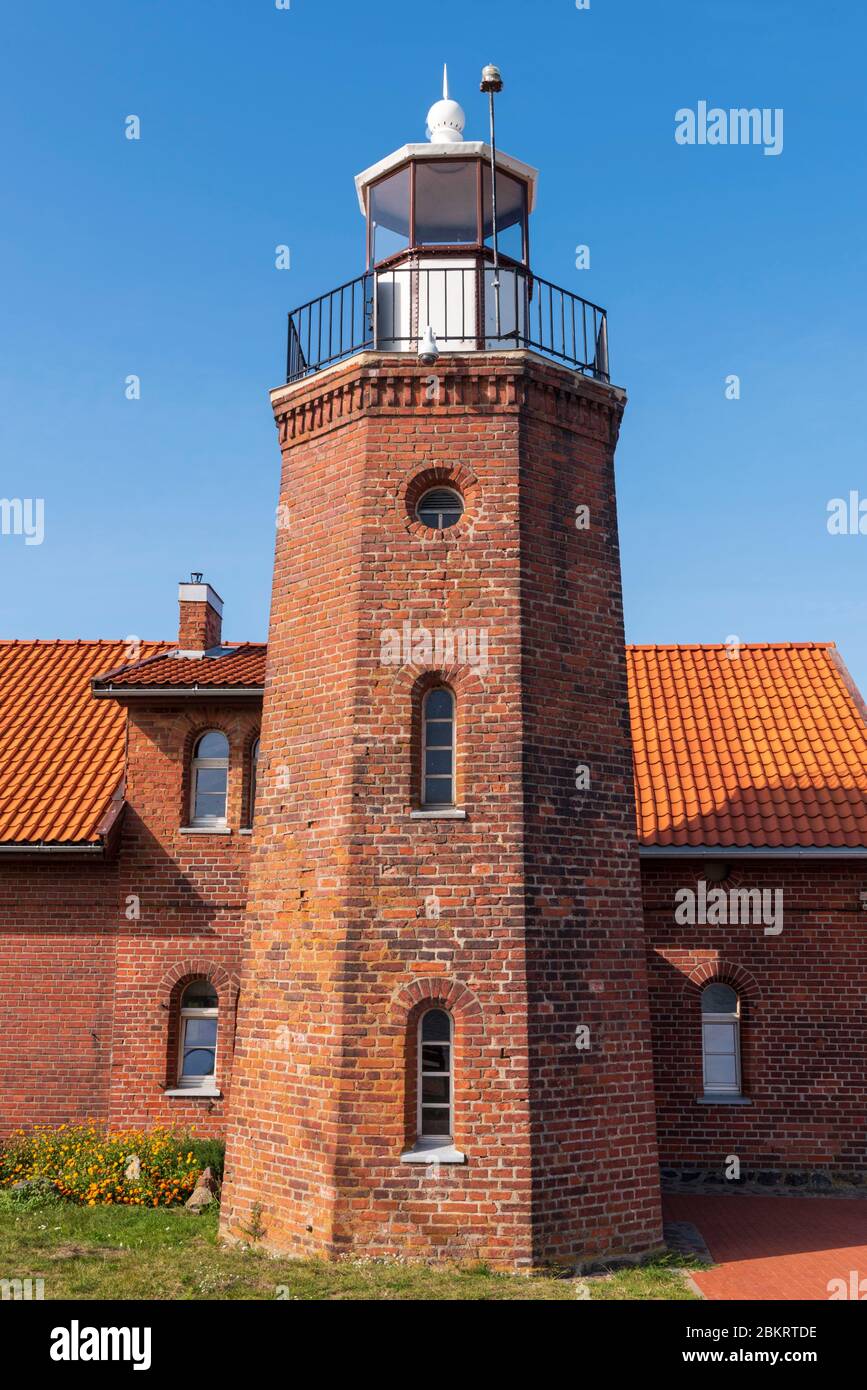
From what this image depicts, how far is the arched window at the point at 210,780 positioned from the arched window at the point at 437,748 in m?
4.37

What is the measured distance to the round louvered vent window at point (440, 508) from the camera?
1041 centimetres

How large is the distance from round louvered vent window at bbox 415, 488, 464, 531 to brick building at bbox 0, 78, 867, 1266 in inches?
1.2

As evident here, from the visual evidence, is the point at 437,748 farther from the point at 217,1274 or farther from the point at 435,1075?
the point at 217,1274

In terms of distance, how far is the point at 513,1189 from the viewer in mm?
9070

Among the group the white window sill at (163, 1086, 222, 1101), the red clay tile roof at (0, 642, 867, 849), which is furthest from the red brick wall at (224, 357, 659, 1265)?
the red clay tile roof at (0, 642, 867, 849)

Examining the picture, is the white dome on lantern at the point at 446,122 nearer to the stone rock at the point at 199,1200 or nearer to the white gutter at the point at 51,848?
the white gutter at the point at 51,848

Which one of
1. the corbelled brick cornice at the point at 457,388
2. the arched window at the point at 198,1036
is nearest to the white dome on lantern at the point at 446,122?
the corbelled brick cornice at the point at 457,388

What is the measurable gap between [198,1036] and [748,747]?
26.7 ft

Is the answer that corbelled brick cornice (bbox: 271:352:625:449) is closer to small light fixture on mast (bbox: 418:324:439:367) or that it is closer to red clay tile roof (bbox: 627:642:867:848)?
small light fixture on mast (bbox: 418:324:439:367)

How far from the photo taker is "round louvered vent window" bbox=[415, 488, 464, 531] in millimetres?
10406

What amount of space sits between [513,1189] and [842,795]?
7189 millimetres

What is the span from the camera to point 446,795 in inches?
394

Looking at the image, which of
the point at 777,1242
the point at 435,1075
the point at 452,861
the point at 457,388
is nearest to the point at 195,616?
the point at 457,388

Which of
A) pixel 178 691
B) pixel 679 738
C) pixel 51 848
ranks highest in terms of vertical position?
pixel 178 691
